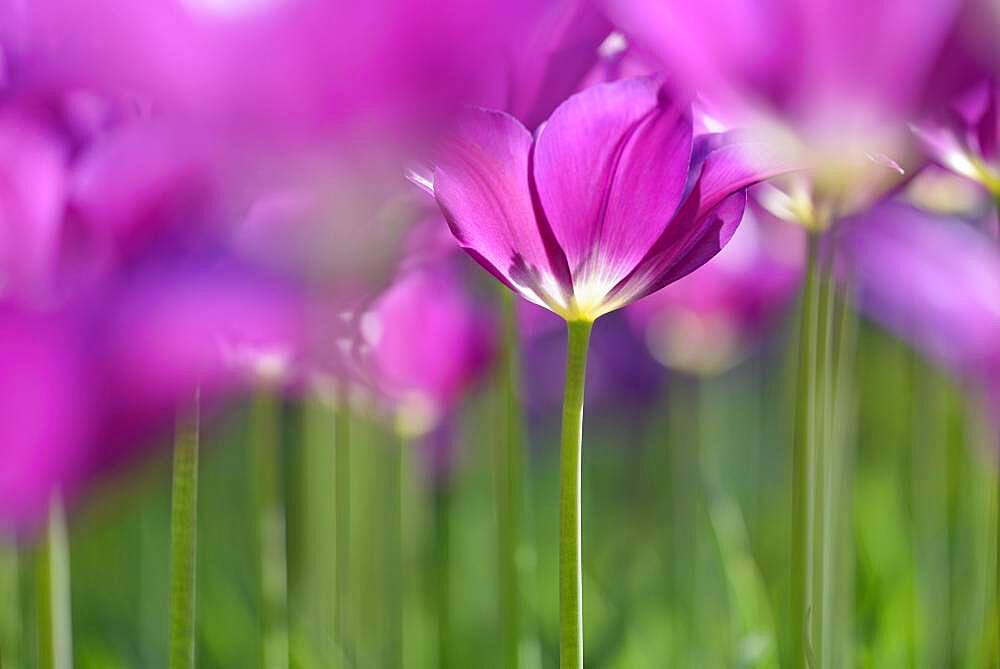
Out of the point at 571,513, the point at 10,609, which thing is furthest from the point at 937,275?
the point at 10,609

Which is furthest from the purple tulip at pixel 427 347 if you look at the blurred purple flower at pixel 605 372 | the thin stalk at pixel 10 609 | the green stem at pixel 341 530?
the blurred purple flower at pixel 605 372

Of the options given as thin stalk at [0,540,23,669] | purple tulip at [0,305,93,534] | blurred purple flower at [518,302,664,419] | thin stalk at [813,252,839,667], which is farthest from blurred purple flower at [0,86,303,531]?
blurred purple flower at [518,302,664,419]

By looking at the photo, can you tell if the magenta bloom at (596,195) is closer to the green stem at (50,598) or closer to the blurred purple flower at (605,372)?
the green stem at (50,598)

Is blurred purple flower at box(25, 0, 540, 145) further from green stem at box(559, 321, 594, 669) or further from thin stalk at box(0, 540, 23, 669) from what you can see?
thin stalk at box(0, 540, 23, 669)

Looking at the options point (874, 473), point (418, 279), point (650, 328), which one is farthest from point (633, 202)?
point (874, 473)

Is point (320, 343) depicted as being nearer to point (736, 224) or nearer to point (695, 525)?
point (736, 224)

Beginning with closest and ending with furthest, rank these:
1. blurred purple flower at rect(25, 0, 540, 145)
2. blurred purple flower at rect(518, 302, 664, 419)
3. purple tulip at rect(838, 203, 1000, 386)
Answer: blurred purple flower at rect(25, 0, 540, 145) → purple tulip at rect(838, 203, 1000, 386) → blurred purple flower at rect(518, 302, 664, 419)
